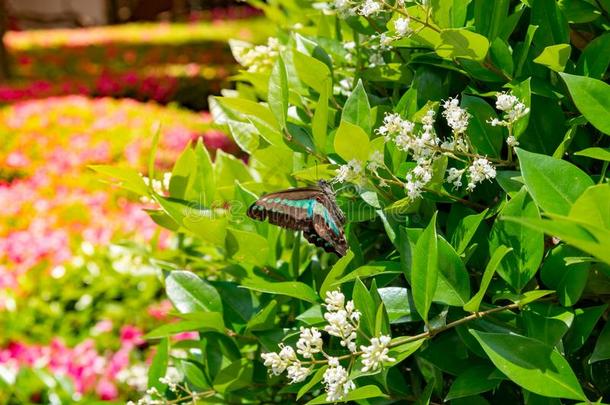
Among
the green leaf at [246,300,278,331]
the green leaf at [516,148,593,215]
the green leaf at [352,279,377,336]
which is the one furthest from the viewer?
the green leaf at [246,300,278,331]

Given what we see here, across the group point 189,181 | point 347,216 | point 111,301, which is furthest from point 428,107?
point 111,301

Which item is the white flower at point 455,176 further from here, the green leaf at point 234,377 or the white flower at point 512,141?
the green leaf at point 234,377

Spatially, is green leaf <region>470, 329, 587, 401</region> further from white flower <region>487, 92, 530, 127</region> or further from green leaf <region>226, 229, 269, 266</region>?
green leaf <region>226, 229, 269, 266</region>

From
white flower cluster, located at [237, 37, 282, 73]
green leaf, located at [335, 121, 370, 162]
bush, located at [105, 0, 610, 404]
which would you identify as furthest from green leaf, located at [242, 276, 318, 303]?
white flower cluster, located at [237, 37, 282, 73]

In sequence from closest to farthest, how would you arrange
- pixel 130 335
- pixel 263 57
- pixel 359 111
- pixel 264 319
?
pixel 359 111, pixel 264 319, pixel 263 57, pixel 130 335

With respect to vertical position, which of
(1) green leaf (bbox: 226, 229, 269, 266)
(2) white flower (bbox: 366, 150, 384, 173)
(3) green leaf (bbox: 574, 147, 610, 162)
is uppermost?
(3) green leaf (bbox: 574, 147, 610, 162)

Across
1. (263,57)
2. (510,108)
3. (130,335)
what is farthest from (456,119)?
(130,335)

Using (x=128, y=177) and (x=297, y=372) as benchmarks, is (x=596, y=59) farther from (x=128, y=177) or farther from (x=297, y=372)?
(x=128, y=177)
